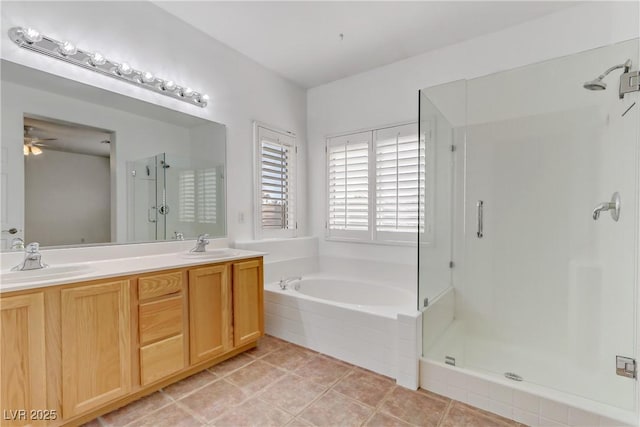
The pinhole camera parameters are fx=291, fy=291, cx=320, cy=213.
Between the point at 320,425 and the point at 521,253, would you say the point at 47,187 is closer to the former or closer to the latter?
the point at 320,425

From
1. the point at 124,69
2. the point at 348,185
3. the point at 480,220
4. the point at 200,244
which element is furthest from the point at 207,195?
the point at 480,220

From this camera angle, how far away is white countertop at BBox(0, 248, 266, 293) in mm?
1356

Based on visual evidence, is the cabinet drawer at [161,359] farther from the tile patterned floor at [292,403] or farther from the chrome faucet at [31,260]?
the chrome faucet at [31,260]

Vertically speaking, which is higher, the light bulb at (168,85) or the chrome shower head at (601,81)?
the light bulb at (168,85)

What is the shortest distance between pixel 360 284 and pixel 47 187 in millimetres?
2597

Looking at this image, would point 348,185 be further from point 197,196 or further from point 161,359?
point 161,359

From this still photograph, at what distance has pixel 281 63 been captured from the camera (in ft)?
10.0

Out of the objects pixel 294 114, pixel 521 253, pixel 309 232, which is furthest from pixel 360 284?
pixel 294 114

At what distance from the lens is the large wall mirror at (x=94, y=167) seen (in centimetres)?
163

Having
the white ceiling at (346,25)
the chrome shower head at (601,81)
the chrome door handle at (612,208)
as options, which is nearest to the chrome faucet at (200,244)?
the white ceiling at (346,25)

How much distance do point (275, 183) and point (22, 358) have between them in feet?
7.70

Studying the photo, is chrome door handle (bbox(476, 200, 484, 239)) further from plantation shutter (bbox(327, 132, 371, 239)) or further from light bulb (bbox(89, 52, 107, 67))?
light bulb (bbox(89, 52, 107, 67))

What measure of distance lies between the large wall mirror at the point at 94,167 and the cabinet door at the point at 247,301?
61 centimetres

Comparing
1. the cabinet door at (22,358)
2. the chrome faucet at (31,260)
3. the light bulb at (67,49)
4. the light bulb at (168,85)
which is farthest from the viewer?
the light bulb at (168,85)
